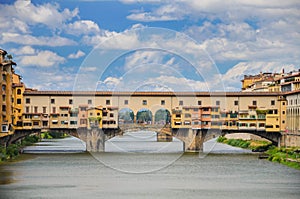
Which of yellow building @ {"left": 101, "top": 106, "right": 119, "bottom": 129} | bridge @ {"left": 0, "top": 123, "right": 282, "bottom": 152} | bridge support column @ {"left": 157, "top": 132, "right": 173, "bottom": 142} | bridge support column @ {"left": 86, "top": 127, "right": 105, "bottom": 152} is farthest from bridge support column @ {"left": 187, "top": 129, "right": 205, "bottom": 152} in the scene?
bridge support column @ {"left": 157, "top": 132, "right": 173, "bottom": 142}

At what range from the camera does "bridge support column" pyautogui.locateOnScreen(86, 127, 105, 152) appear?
42625mm

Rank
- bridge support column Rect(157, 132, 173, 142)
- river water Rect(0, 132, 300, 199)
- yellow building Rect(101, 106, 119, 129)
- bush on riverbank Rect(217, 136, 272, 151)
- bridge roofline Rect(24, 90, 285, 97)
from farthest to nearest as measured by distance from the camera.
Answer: bridge support column Rect(157, 132, 173, 142) → bush on riverbank Rect(217, 136, 272, 151) → bridge roofline Rect(24, 90, 285, 97) → yellow building Rect(101, 106, 119, 129) → river water Rect(0, 132, 300, 199)

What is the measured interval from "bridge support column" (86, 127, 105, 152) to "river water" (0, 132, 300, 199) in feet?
15.6

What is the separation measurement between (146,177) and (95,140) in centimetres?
1557

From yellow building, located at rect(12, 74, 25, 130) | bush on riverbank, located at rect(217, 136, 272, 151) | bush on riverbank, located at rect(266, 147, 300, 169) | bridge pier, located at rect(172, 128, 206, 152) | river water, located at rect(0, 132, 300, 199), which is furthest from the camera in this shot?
bush on riverbank, located at rect(217, 136, 272, 151)

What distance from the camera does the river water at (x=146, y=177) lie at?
23062 mm

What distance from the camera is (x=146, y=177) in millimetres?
27828

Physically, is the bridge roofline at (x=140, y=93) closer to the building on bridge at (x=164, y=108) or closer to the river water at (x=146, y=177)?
the building on bridge at (x=164, y=108)

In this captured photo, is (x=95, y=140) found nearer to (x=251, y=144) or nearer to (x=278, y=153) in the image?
(x=278, y=153)

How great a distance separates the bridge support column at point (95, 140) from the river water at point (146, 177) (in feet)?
15.6

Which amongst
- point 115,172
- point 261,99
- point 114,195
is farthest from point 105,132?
point 114,195

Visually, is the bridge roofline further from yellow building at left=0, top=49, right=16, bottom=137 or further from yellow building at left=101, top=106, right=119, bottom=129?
yellow building at left=0, top=49, right=16, bottom=137

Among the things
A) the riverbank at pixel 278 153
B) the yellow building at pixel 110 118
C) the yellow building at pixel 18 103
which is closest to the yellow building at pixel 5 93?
the yellow building at pixel 18 103

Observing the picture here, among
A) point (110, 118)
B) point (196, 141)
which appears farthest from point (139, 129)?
point (196, 141)
